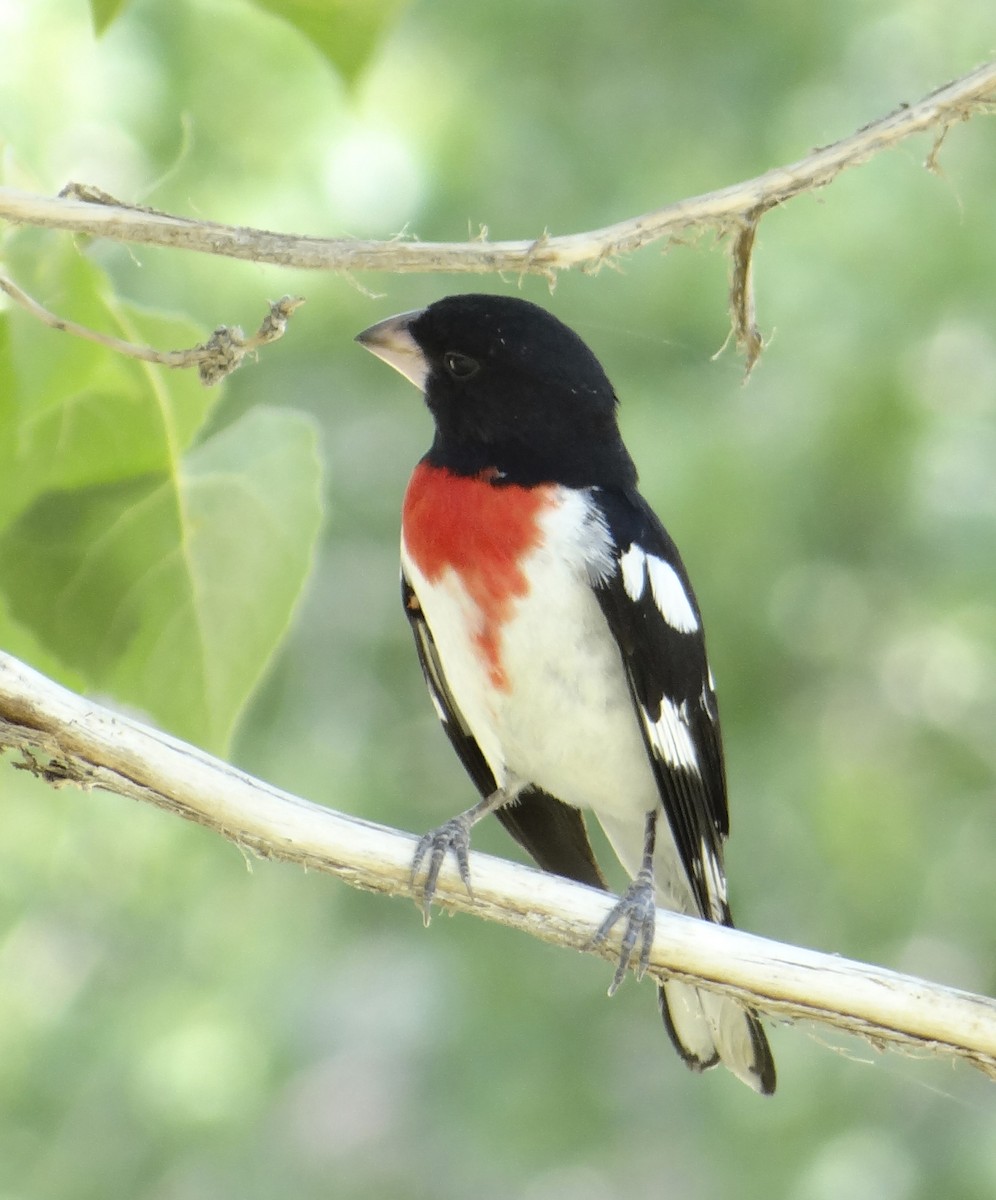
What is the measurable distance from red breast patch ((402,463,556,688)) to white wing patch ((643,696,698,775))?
16 cm

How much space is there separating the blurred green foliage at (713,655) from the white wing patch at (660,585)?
4.05 feet

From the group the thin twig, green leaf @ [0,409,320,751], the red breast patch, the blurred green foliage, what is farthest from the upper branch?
the blurred green foliage

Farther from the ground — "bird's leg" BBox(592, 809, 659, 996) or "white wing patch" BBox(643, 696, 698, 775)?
"white wing patch" BBox(643, 696, 698, 775)

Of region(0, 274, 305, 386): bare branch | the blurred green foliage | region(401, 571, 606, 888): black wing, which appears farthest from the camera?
the blurred green foliage

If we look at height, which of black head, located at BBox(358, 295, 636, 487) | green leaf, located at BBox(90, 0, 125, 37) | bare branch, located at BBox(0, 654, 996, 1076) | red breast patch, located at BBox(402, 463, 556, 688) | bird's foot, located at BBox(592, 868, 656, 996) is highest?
black head, located at BBox(358, 295, 636, 487)

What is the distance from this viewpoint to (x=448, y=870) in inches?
41.3

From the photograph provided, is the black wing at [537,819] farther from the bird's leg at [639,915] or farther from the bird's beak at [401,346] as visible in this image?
the bird's beak at [401,346]

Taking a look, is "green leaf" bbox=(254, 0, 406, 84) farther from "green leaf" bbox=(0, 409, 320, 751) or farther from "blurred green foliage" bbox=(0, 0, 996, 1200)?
"blurred green foliage" bbox=(0, 0, 996, 1200)

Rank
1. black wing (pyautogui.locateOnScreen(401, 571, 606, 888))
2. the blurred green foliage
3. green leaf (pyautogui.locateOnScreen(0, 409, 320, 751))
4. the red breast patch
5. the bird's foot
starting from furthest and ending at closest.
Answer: the blurred green foliage, black wing (pyautogui.locateOnScreen(401, 571, 606, 888)), the red breast patch, the bird's foot, green leaf (pyautogui.locateOnScreen(0, 409, 320, 751))

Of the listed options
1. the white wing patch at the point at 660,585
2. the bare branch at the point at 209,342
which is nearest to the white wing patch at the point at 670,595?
the white wing patch at the point at 660,585

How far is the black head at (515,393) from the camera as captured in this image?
4.67ft

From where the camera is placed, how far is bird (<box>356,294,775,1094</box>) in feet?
4.44

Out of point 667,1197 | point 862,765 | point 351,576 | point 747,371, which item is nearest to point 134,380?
point 747,371

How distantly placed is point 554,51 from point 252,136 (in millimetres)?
1357
